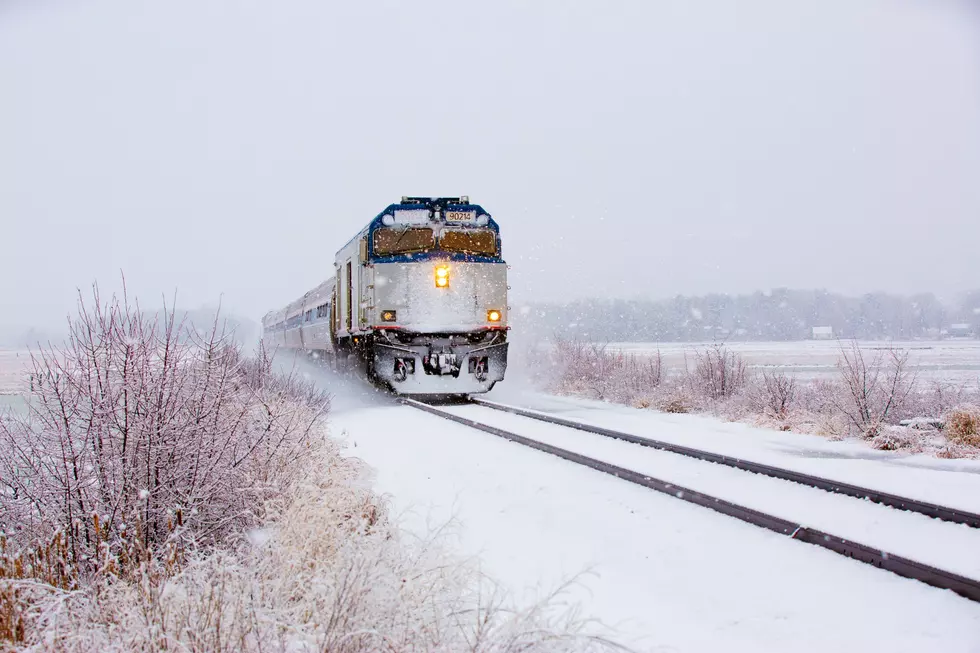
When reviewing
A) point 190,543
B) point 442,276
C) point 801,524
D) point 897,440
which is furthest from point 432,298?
point 801,524

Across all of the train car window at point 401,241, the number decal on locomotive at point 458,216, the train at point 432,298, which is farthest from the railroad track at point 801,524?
the number decal on locomotive at point 458,216

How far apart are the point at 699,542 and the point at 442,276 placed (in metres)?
10.3

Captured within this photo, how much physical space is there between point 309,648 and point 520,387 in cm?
2050

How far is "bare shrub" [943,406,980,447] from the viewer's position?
9.14 metres

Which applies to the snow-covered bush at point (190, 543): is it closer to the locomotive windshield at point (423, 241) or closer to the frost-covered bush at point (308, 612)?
the frost-covered bush at point (308, 612)

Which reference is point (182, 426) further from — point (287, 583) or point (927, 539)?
point (927, 539)

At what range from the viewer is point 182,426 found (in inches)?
202

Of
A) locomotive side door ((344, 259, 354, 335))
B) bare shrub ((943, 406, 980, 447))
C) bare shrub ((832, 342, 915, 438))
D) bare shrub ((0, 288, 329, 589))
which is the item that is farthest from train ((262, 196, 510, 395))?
bare shrub ((0, 288, 329, 589))

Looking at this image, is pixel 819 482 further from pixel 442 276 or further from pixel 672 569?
pixel 442 276

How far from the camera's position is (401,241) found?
14.7 meters

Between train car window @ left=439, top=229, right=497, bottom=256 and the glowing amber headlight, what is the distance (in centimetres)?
49

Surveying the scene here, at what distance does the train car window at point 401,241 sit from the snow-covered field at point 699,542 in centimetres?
611

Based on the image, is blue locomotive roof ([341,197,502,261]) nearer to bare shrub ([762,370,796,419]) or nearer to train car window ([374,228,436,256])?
train car window ([374,228,436,256])

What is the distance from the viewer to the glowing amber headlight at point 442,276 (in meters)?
14.5
